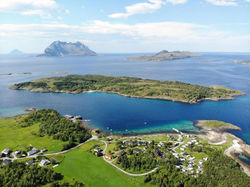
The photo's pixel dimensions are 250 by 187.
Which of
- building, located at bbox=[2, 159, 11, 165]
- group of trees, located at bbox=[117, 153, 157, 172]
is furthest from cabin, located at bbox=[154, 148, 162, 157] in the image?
building, located at bbox=[2, 159, 11, 165]

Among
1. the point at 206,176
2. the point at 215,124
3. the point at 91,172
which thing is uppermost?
the point at 215,124

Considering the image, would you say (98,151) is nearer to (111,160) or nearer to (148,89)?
(111,160)

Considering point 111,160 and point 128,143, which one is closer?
point 111,160

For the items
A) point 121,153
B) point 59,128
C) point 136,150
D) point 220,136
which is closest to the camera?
point 121,153

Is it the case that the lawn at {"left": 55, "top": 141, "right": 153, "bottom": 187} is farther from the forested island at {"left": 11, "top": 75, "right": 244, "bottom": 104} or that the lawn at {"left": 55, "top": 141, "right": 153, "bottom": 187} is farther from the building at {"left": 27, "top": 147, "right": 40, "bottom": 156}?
the forested island at {"left": 11, "top": 75, "right": 244, "bottom": 104}

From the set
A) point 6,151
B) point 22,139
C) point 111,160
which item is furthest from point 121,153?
point 22,139

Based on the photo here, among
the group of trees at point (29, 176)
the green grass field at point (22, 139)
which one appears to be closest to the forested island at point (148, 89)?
the green grass field at point (22, 139)

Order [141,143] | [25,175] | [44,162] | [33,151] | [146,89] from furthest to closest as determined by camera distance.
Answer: [146,89], [141,143], [33,151], [44,162], [25,175]
